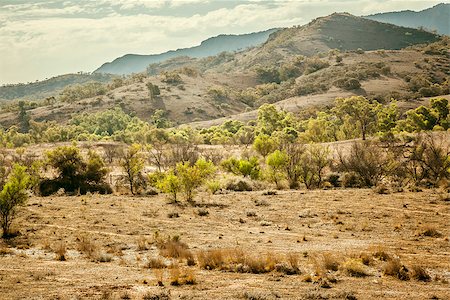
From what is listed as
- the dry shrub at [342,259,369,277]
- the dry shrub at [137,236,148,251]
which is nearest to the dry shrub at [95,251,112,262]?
the dry shrub at [137,236,148,251]

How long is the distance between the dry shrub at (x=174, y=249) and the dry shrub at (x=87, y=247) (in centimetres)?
292

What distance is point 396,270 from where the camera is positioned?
14.6m

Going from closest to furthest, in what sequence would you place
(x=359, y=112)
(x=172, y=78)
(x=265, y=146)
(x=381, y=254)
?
(x=381, y=254) → (x=265, y=146) → (x=359, y=112) → (x=172, y=78)

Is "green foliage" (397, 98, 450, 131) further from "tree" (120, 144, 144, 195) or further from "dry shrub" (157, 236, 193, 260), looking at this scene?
"dry shrub" (157, 236, 193, 260)

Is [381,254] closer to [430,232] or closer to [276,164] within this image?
[430,232]

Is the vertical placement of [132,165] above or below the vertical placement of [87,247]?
above

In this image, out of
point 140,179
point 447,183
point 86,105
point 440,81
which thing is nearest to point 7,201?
point 140,179

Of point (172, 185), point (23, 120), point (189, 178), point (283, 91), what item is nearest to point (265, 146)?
point (189, 178)

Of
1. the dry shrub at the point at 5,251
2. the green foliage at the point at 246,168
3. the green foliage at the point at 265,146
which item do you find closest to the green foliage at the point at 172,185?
the green foliage at the point at 246,168

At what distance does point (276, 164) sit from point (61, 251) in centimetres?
2572

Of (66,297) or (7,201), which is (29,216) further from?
(66,297)

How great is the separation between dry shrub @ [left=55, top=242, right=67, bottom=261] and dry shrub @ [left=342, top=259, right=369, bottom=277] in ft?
37.7

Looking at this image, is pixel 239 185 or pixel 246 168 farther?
pixel 246 168

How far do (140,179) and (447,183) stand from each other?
28415 millimetres
